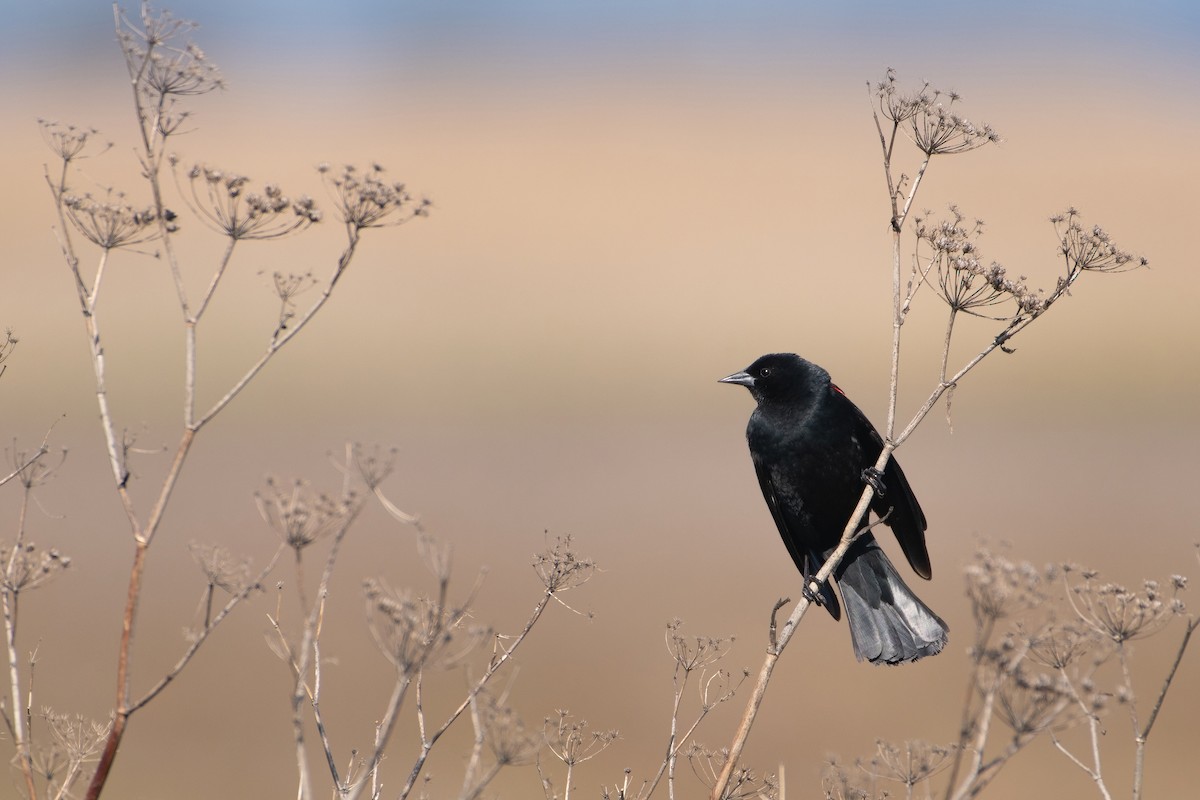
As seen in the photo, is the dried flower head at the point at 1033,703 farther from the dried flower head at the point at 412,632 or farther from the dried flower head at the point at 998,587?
the dried flower head at the point at 412,632

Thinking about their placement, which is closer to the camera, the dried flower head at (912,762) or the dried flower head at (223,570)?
the dried flower head at (223,570)

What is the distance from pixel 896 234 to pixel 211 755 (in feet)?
37.8

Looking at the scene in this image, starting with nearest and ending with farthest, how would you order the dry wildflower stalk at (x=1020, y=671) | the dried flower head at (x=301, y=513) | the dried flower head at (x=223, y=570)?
the dry wildflower stalk at (x=1020, y=671) → the dried flower head at (x=301, y=513) → the dried flower head at (x=223, y=570)

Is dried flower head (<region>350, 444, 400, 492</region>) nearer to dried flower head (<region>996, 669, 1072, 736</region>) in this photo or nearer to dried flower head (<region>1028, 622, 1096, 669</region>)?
dried flower head (<region>996, 669, 1072, 736</region>)

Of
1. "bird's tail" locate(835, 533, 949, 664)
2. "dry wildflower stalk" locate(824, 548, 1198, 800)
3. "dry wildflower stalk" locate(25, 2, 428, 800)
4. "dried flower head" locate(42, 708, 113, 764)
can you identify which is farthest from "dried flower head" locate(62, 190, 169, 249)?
"bird's tail" locate(835, 533, 949, 664)

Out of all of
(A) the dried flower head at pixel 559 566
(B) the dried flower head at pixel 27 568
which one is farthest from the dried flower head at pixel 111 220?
(A) the dried flower head at pixel 559 566

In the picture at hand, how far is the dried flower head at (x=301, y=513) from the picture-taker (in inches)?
97.3

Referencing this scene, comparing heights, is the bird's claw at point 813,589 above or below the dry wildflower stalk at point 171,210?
below

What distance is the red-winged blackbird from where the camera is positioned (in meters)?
5.59

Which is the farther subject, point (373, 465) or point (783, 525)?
point (783, 525)

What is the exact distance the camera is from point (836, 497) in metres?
6.16

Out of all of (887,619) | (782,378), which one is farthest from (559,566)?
(782,378)

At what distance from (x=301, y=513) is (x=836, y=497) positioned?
4043mm

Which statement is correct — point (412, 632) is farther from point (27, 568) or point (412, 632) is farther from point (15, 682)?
point (27, 568)
